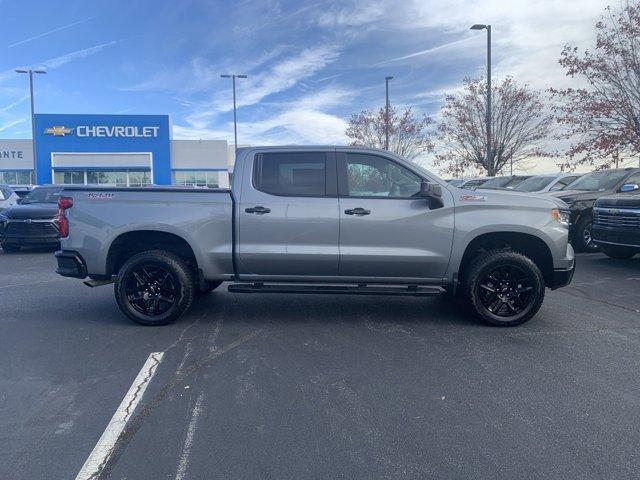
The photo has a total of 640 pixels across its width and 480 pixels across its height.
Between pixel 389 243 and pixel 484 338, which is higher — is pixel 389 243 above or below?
above

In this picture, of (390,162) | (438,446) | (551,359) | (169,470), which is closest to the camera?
(169,470)

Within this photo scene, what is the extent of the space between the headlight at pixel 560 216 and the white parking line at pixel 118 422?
424 centimetres

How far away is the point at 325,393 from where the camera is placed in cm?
395

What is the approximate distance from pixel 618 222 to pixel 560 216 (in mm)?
4584

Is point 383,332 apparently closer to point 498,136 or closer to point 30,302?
point 30,302

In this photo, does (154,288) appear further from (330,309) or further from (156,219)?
(330,309)

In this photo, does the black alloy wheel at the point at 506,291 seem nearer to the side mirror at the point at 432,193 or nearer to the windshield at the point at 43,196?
the side mirror at the point at 432,193

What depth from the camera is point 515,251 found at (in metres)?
5.70

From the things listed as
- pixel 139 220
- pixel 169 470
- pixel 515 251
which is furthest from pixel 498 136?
pixel 169 470


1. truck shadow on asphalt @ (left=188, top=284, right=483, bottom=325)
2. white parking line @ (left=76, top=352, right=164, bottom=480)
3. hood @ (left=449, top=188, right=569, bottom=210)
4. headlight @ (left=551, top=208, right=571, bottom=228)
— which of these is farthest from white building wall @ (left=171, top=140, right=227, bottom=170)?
white parking line @ (left=76, top=352, right=164, bottom=480)

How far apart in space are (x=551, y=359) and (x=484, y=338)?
2.45ft

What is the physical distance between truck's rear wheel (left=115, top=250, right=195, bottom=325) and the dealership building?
3840cm

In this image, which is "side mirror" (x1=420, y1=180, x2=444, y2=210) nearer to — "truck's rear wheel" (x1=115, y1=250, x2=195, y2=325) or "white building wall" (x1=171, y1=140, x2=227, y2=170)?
"truck's rear wheel" (x1=115, y1=250, x2=195, y2=325)

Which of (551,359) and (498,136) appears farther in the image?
(498,136)
